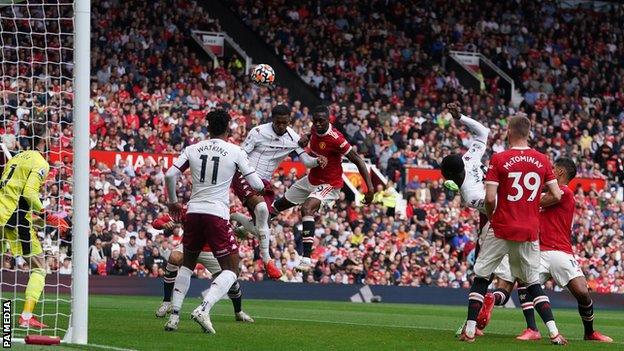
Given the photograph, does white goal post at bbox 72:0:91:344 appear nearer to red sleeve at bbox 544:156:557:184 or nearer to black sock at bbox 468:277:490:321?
black sock at bbox 468:277:490:321

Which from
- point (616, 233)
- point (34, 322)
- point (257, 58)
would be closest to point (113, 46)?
point (257, 58)

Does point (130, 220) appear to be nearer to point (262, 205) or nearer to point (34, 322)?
point (262, 205)

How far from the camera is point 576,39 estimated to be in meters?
47.4

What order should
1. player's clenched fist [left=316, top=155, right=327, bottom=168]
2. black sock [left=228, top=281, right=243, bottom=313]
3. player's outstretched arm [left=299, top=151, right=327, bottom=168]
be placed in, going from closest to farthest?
black sock [left=228, top=281, right=243, bottom=313]
player's outstretched arm [left=299, top=151, right=327, bottom=168]
player's clenched fist [left=316, top=155, right=327, bottom=168]

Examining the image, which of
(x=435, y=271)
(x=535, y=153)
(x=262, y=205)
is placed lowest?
(x=435, y=271)

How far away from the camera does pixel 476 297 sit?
1337cm

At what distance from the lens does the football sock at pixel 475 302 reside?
13375 mm

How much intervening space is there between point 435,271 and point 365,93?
9402 millimetres

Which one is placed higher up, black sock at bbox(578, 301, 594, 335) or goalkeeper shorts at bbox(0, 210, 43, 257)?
goalkeeper shorts at bbox(0, 210, 43, 257)

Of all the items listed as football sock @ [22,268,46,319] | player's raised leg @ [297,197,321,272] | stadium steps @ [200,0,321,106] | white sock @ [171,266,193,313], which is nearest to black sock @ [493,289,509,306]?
white sock @ [171,266,193,313]

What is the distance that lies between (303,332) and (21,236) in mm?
3521

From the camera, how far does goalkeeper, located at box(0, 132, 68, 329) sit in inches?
555

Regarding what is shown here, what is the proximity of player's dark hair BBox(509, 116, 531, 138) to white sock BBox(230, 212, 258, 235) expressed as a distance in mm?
5831

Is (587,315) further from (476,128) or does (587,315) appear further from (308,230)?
(308,230)
